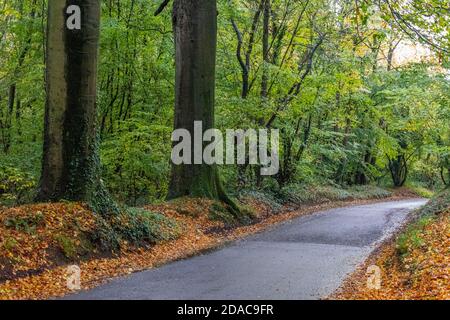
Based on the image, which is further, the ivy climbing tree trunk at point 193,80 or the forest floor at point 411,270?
the ivy climbing tree trunk at point 193,80

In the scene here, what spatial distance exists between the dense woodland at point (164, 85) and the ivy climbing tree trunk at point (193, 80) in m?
0.03

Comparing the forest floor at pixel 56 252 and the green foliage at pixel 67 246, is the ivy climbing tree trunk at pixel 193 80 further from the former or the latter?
the green foliage at pixel 67 246

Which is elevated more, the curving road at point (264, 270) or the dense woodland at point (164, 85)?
the dense woodland at point (164, 85)

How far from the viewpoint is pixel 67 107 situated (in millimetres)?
9977

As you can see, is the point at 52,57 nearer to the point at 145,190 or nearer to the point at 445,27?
the point at 445,27

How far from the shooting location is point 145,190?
19.7 meters

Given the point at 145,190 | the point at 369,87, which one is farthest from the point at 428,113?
the point at 145,190

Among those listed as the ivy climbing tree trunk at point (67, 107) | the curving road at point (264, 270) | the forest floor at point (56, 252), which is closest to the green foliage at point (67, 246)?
the forest floor at point (56, 252)

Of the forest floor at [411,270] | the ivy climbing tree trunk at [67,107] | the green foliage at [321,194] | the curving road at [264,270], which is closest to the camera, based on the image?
the forest floor at [411,270]
